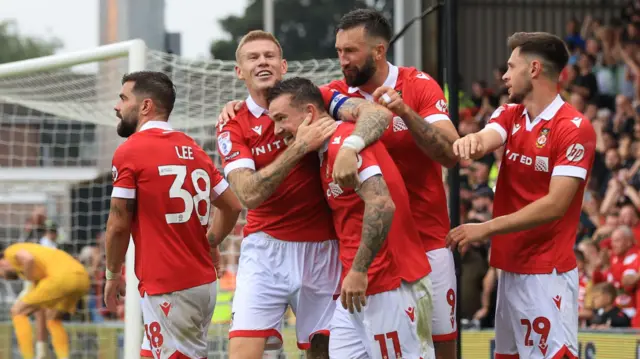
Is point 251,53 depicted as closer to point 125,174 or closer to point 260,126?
point 260,126

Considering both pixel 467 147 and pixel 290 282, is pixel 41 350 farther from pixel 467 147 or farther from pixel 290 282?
pixel 467 147

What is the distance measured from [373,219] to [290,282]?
110cm

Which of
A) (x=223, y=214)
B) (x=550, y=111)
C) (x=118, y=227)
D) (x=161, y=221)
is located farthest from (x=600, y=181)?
(x=118, y=227)

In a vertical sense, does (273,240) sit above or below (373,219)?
below

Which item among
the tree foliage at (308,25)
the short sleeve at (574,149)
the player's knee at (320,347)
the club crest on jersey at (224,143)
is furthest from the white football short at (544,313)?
the tree foliage at (308,25)

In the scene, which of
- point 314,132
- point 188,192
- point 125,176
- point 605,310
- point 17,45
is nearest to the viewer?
point 314,132

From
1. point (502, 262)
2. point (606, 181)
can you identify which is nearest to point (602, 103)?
point (606, 181)

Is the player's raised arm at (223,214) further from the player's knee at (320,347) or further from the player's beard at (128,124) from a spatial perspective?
the player's knee at (320,347)

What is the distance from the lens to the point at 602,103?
15.5 metres

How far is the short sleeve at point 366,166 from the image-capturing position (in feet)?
17.8

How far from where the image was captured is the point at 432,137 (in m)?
5.95

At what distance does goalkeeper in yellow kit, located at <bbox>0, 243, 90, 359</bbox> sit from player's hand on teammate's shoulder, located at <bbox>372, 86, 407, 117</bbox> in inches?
289

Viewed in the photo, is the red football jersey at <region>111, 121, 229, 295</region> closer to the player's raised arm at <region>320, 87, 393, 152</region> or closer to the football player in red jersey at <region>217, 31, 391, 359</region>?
the football player in red jersey at <region>217, 31, 391, 359</region>

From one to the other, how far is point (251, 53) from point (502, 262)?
1.86 metres
